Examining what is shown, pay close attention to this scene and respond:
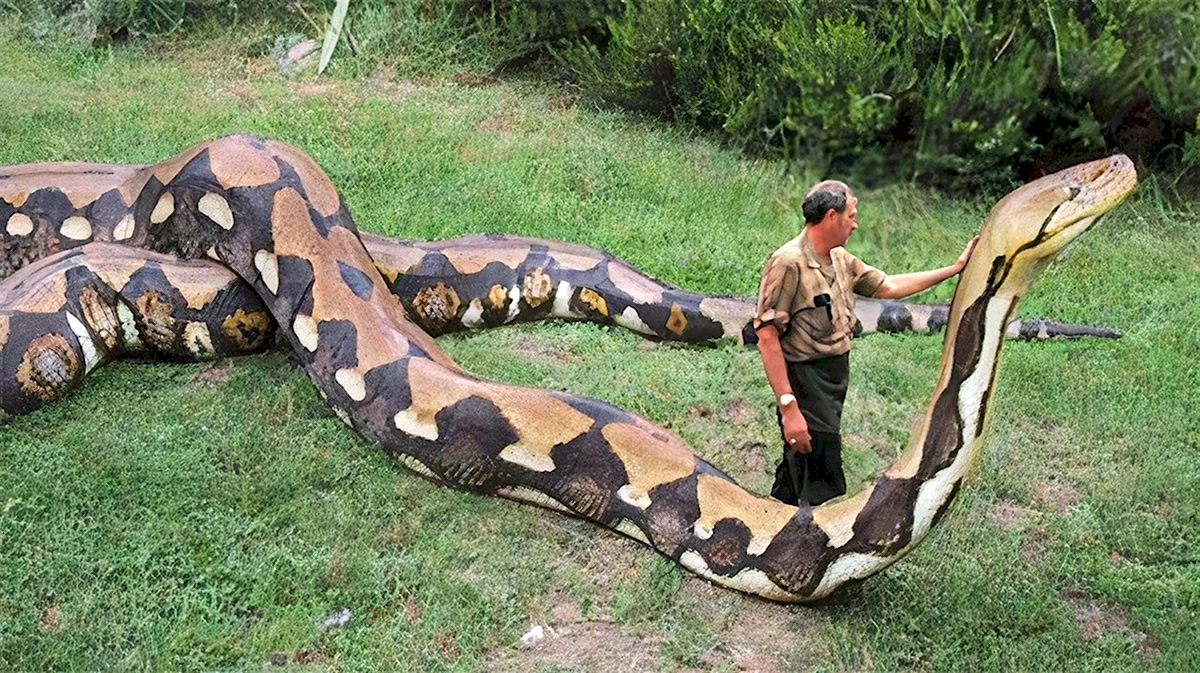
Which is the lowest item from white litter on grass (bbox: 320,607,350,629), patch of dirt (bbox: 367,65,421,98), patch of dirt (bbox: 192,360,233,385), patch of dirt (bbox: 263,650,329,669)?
patch of dirt (bbox: 367,65,421,98)

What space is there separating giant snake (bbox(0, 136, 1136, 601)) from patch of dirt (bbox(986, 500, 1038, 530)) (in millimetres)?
1197

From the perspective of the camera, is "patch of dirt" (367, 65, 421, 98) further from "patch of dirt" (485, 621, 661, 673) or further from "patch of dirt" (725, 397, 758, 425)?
"patch of dirt" (485, 621, 661, 673)

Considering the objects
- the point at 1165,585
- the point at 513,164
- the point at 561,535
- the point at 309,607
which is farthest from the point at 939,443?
the point at 513,164

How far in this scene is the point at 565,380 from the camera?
6434 millimetres

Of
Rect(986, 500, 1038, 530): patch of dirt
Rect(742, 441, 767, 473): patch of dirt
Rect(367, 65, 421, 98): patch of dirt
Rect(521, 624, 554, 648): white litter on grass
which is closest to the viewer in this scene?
Rect(521, 624, 554, 648): white litter on grass

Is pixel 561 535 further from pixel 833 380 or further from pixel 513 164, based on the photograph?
pixel 513 164

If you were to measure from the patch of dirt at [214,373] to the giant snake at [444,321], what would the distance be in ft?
0.41

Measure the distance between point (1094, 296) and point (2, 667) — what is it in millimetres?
6931

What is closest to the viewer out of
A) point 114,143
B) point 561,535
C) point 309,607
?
point 309,607

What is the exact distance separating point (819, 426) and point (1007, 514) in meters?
1.38

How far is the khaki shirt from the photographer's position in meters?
4.23

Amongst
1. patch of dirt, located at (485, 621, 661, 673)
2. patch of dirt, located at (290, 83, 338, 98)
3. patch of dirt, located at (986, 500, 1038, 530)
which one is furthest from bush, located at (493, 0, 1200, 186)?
patch of dirt, located at (485, 621, 661, 673)

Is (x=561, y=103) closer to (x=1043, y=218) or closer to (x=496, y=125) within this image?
(x=496, y=125)

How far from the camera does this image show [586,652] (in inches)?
170
